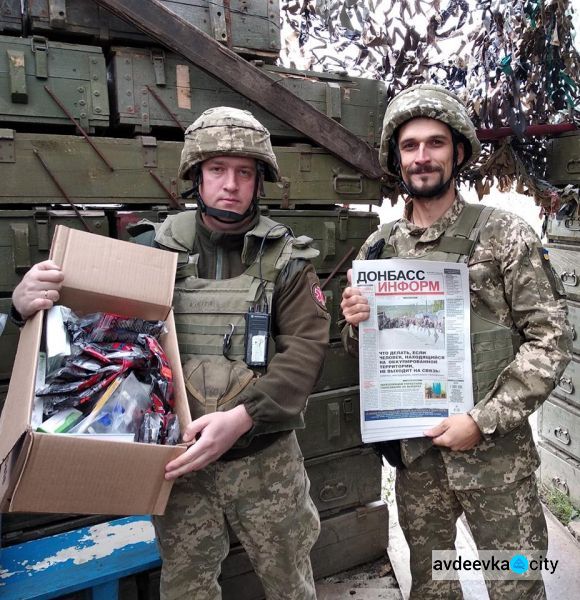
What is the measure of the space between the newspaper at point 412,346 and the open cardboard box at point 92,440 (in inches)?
27.7

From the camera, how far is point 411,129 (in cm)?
186

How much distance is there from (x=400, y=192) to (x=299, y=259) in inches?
68.0

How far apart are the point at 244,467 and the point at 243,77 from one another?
1767 millimetres

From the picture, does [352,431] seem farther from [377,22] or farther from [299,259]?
[377,22]

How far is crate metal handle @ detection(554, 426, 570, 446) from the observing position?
3.66 metres

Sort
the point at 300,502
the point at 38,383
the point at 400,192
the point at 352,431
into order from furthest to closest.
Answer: the point at 400,192, the point at 352,431, the point at 300,502, the point at 38,383

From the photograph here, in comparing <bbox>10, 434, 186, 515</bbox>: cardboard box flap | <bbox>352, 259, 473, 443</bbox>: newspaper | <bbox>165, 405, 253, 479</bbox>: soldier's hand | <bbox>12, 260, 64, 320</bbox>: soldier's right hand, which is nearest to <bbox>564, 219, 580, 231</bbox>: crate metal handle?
<bbox>352, 259, 473, 443</bbox>: newspaper

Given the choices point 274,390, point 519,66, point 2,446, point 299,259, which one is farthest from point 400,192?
point 2,446

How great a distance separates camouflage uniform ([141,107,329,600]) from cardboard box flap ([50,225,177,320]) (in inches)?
6.5

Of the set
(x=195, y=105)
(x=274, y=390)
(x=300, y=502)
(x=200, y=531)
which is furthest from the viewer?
(x=195, y=105)

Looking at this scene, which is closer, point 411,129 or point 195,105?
point 411,129

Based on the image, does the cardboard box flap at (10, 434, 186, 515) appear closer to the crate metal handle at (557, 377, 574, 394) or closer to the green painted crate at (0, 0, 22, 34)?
the green painted crate at (0, 0, 22, 34)

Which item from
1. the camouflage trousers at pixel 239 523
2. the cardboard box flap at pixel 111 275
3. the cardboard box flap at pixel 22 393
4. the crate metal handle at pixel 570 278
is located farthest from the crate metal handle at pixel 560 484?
the cardboard box flap at pixel 22 393

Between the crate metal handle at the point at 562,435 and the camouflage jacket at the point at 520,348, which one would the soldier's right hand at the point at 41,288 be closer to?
the camouflage jacket at the point at 520,348
